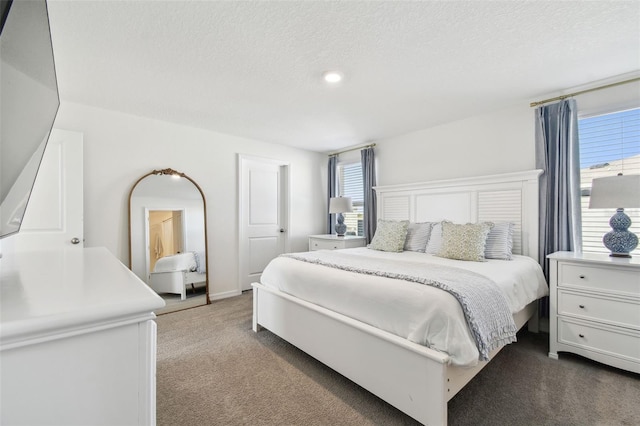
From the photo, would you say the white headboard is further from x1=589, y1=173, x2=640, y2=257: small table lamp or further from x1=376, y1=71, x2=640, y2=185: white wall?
x1=589, y1=173, x2=640, y2=257: small table lamp

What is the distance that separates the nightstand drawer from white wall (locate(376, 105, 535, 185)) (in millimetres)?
1125

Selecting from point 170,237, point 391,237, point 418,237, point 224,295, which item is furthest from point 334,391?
point 170,237

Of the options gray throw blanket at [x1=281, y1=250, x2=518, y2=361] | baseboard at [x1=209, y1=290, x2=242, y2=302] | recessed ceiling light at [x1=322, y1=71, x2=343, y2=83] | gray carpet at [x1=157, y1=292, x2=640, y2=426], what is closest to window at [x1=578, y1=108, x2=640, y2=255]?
gray carpet at [x1=157, y1=292, x2=640, y2=426]

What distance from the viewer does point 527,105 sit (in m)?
2.88

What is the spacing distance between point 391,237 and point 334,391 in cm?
181

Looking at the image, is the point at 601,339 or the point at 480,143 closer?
the point at 601,339

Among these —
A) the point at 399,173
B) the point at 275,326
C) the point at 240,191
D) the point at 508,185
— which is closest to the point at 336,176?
the point at 399,173

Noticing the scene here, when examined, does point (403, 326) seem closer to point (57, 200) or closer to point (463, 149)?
point (463, 149)

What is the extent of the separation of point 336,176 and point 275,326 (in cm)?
301

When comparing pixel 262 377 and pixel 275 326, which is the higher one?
pixel 275 326

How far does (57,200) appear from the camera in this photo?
266 centimetres

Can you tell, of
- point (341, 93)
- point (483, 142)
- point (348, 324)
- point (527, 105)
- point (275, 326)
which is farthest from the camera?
point (483, 142)

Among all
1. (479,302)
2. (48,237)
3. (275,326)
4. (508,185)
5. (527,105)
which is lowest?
(275,326)

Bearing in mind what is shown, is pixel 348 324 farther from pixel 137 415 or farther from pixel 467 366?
pixel 137 415
